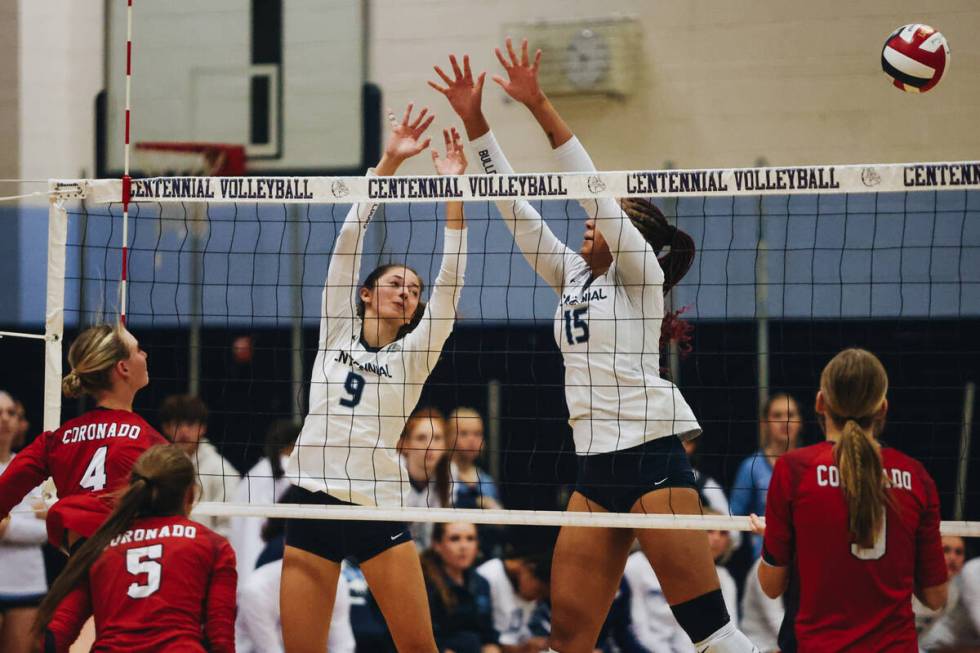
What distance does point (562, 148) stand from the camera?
16.0 ft

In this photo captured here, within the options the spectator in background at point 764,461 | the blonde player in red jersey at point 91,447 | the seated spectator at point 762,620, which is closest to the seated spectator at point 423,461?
the spectator in background at point 764,461

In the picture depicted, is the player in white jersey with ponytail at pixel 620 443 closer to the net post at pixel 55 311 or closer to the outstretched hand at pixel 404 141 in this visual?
the outstretched hand at pixel 404 141

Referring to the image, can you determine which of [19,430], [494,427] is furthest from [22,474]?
[494,427]

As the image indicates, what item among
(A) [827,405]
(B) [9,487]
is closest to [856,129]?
(A) [827,405]

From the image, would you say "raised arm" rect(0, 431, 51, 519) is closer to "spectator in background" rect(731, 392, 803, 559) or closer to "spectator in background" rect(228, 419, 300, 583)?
"spectator in background" rect(228, 419, 300, 583)

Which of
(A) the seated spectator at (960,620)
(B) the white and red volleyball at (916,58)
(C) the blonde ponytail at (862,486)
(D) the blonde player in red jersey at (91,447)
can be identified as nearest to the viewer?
(C) the blonde ponytail at (862,486)

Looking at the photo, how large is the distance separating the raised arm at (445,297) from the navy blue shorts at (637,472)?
762 millimetres

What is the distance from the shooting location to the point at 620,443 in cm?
460

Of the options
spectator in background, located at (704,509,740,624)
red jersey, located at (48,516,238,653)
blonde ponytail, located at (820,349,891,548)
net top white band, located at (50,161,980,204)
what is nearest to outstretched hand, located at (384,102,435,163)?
net top white band, located at (50,161,980,204)

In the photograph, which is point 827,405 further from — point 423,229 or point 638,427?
point 423,229

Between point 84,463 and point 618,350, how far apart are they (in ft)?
6.45

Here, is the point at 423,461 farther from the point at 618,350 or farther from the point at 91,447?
the point at 91,447

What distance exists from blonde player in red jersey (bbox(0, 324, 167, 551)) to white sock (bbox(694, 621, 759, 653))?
2078mm

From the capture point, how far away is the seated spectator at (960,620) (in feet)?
22.6
